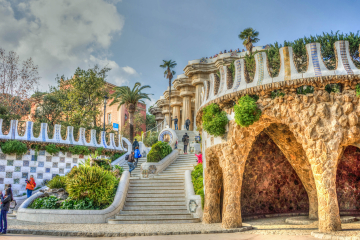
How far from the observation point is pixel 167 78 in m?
41.6

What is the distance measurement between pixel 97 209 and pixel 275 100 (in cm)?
808

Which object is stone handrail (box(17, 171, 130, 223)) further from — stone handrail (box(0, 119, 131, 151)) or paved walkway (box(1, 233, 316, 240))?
stone handrail (box(0, 119, 131, 151))

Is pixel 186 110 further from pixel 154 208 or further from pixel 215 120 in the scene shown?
pixel 215 120

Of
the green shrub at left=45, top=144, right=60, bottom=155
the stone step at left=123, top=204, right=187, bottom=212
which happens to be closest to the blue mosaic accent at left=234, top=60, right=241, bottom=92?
the stone step at left=123, top=204, right=187, bottom=212

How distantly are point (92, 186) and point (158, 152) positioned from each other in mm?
6800

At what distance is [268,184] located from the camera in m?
13.2

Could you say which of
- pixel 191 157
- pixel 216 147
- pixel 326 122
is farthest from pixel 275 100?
pixel 191 157

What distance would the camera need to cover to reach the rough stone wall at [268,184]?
12750 millimetres

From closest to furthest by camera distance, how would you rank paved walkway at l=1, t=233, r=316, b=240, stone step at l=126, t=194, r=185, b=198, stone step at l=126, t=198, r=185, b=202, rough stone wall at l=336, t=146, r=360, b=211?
paved walkway at l=1, t=233, r=316, b=240, rough stone wall at l=336, t=146, r=360, b=211, stone step at l=126, t=198, r=185, b=202, stone step at l=126, t=194, r=185, b=198

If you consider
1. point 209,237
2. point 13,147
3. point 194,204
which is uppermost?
point 13,147

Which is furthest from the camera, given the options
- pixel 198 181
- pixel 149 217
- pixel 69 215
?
pixel 198 181

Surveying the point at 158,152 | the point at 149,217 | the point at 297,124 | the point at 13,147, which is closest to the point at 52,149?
the point at 13,147

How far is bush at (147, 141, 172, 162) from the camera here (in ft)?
62.3

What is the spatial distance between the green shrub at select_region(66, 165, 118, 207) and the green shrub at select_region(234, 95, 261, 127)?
664 cm
